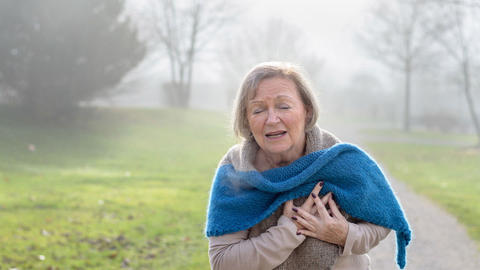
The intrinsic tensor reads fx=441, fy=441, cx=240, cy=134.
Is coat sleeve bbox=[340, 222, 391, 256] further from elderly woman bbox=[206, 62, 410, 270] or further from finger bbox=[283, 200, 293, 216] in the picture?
finger bbox=[283, 200, 293, 216]

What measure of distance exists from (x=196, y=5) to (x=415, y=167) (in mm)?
24416

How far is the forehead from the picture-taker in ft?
7.27

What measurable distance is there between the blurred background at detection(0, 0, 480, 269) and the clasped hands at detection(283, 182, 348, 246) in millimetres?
597

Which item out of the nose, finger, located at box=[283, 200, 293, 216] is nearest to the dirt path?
finger, located at box=[283, 200, 293, 216]

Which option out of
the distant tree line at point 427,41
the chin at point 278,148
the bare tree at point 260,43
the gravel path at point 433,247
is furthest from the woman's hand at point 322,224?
the bare tree at point 260,43

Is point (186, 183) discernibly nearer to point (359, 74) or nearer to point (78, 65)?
point (78, 65)

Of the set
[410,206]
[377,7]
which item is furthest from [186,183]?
[377,7]

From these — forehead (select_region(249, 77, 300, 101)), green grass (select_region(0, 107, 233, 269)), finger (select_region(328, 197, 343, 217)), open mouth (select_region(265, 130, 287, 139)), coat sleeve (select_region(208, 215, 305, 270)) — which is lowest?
green grass (select_region(0, 107, 233, 269))

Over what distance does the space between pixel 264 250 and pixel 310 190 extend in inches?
14.9

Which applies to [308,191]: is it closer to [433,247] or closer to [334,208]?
[334,208]

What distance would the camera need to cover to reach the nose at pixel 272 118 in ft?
7.16

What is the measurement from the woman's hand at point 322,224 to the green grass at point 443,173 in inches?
206

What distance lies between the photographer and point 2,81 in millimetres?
17266

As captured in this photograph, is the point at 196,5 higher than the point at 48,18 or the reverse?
higher
